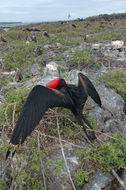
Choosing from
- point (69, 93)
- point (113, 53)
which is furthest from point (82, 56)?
point (69, 93)

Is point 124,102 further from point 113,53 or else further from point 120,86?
point 113,53

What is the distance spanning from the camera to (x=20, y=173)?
148 centimetres

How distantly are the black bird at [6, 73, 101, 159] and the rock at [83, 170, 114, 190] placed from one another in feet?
1.80

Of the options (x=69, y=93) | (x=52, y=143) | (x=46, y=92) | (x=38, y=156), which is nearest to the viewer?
(x=38, y=156)

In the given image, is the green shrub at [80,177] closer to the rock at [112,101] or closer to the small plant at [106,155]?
the small plant at [106,155]

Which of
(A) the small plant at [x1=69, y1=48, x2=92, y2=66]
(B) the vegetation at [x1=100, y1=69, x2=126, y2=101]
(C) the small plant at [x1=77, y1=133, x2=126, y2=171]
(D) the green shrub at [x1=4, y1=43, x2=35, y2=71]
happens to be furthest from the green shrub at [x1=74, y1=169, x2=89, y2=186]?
(D) the green shrub at [x1=4, y1=43, x2=35, y2=71]

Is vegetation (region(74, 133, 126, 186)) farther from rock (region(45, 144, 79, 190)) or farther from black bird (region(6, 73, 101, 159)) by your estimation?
black bird (region(6, 73, 101, 159))

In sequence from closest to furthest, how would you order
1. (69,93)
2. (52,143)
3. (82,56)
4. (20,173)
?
1. (20,173)
2. (52,143)
3. (69,93)
4. (82,56)

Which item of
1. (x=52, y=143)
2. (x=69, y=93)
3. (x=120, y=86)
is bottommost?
(x=52, y=143)

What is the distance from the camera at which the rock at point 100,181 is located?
5.40ft

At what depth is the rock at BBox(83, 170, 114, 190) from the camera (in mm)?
1646

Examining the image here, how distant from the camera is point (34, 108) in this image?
1685 millimetres

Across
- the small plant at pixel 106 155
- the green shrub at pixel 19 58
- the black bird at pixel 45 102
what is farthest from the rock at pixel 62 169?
the green shrub at pixel 19 58

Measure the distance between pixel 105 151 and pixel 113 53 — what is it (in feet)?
12.8
